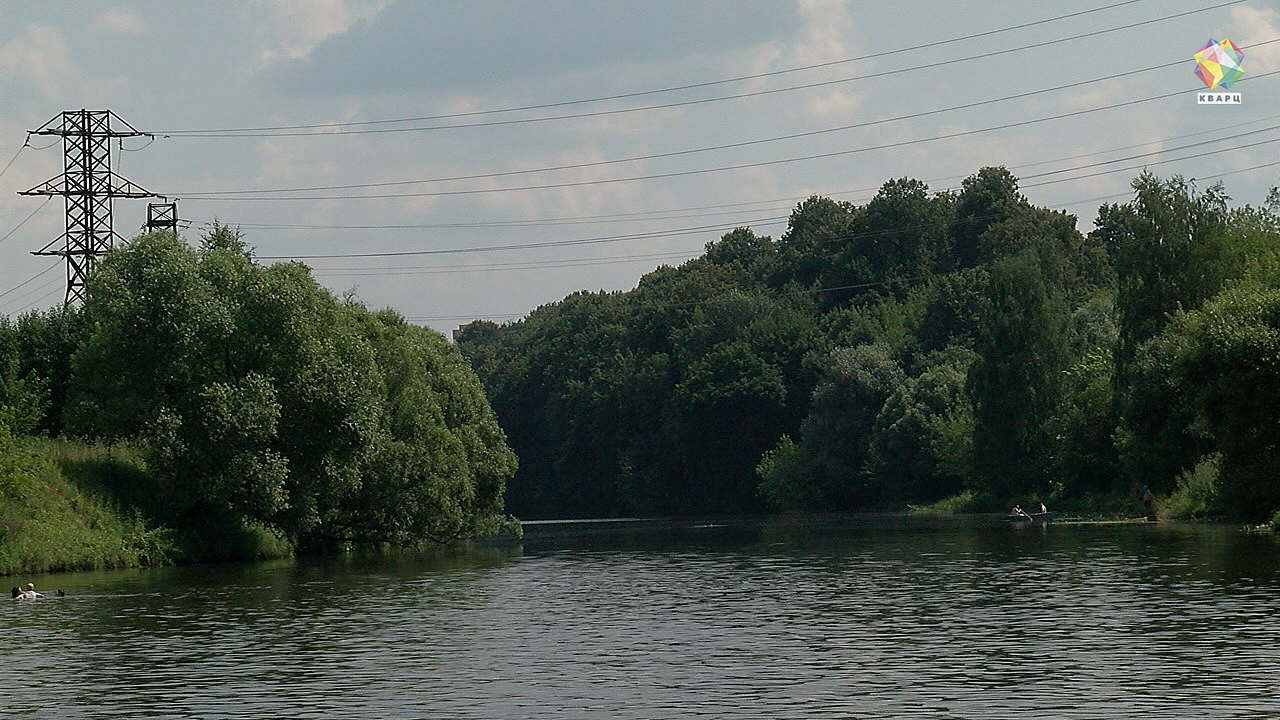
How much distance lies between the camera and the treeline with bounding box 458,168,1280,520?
8119cm

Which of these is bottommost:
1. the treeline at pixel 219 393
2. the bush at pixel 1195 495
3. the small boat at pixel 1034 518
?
the small boat at pixel 1034 518

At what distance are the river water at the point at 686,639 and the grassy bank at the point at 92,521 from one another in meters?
2.22

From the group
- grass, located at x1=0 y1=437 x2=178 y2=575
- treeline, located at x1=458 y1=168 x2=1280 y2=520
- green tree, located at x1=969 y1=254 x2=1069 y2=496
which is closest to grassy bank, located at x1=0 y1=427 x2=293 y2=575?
grass, located at x1=0 y1=437 x2=178 y2=575

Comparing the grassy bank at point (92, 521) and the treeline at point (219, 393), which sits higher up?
the treeline at point (219, 393)

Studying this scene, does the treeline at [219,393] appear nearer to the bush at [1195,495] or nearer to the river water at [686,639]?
the river water at [686,639]

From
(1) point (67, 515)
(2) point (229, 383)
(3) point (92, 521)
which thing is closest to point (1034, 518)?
(2) point (229, 383)

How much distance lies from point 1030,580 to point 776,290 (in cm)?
13496

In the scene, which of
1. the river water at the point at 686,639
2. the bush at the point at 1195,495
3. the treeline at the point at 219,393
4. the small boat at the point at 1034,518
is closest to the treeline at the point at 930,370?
the bush at the point at 1195,495

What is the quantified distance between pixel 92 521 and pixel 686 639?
37.9 m

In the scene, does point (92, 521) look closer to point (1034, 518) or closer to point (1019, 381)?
point (1034, 518)

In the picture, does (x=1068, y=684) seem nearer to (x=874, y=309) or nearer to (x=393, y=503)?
(x=393, y=503)

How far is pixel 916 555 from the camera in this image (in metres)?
62.8

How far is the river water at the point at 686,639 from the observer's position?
25375 millimetres

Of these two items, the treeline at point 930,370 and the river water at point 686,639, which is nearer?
the river water at point 686,639
